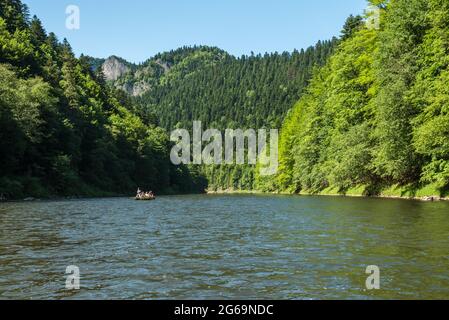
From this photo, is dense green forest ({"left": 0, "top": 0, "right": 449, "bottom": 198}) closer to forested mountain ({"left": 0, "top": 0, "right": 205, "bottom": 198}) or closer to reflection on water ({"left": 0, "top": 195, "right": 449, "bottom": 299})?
forested mountain ({"left": 0, "top": 0, "right": 205, "bottom": 198})

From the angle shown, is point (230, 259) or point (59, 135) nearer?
point (230, 259)

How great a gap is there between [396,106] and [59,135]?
188 feet

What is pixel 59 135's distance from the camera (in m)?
83.2

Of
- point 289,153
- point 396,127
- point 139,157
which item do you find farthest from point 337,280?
point 139,157

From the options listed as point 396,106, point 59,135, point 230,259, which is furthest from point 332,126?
point 230,259

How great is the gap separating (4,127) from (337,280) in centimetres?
5737

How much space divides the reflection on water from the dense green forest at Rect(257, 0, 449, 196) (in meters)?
16.9

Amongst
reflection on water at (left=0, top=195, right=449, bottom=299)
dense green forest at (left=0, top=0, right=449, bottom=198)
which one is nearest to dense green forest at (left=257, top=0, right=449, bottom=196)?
dense green forest at (left=0, top=0, right=449, bottom=198)

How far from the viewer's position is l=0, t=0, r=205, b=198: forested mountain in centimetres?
6494

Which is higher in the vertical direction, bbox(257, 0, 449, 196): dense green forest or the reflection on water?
bbox(257, 0, 449, 196): dense green forest

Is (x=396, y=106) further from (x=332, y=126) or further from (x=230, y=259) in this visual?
(x=230, y=259)
